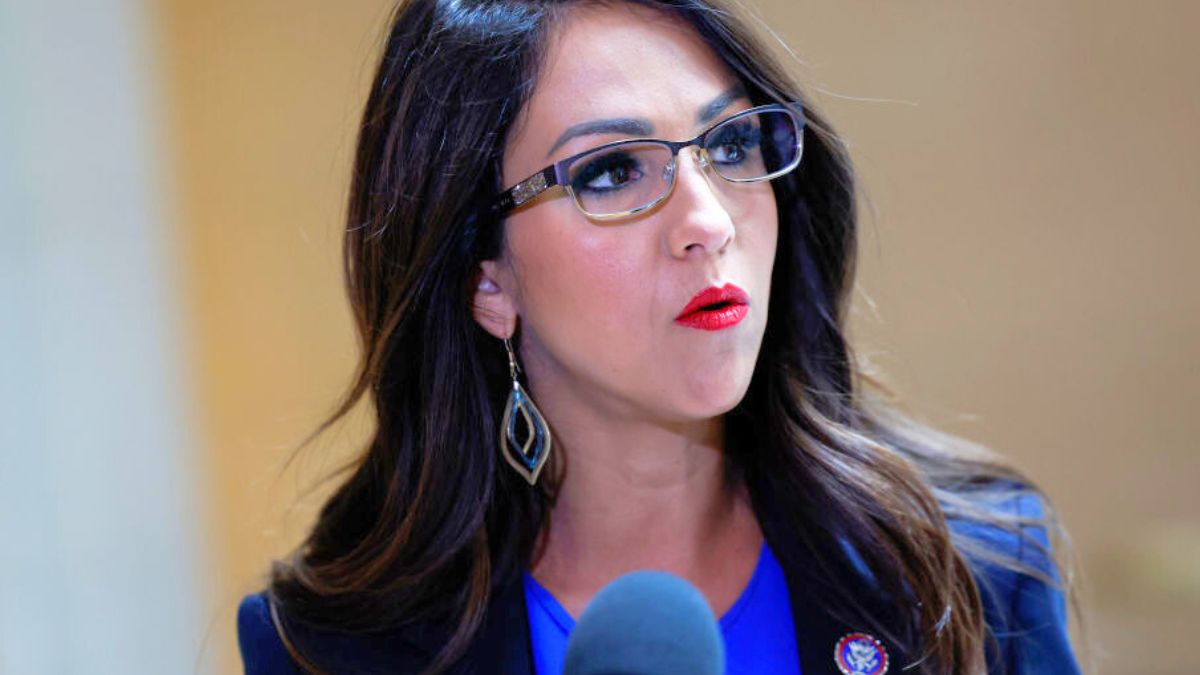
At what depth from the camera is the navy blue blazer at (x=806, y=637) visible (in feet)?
5.03

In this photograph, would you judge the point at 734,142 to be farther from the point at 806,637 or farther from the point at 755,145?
the point at 806,637

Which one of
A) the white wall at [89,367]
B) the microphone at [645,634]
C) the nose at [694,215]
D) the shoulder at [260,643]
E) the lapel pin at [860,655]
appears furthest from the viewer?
the white wall at [89,367]

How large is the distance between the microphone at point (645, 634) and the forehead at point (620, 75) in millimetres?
606

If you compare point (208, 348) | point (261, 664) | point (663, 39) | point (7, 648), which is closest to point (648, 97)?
point (663, 39)

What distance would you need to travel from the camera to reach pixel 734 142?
1484 millimetres

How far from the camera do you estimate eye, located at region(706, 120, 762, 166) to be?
1457 millimetres

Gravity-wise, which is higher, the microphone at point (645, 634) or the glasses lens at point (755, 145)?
the glasses lens at point (755, 145)

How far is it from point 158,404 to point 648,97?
163 cm

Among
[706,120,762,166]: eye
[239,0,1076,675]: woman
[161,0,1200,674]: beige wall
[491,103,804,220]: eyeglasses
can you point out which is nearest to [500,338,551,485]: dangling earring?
[239,0,1076,675]: woman

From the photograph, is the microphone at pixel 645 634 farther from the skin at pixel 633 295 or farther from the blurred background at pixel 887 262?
the blurred background at pixel 887 262

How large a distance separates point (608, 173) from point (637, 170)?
0.03 m

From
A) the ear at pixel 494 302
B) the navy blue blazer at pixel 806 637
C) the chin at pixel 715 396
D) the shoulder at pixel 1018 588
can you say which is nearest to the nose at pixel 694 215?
the chin at pixel 715 396

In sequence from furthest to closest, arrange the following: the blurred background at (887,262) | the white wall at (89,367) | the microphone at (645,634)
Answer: the blurred background at (887,262) < the white wall at (89,367) < the microphone at (645,634)

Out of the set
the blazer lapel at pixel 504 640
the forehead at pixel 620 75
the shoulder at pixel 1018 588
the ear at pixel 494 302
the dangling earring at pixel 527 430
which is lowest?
the shoulder at pixel 1018 588
